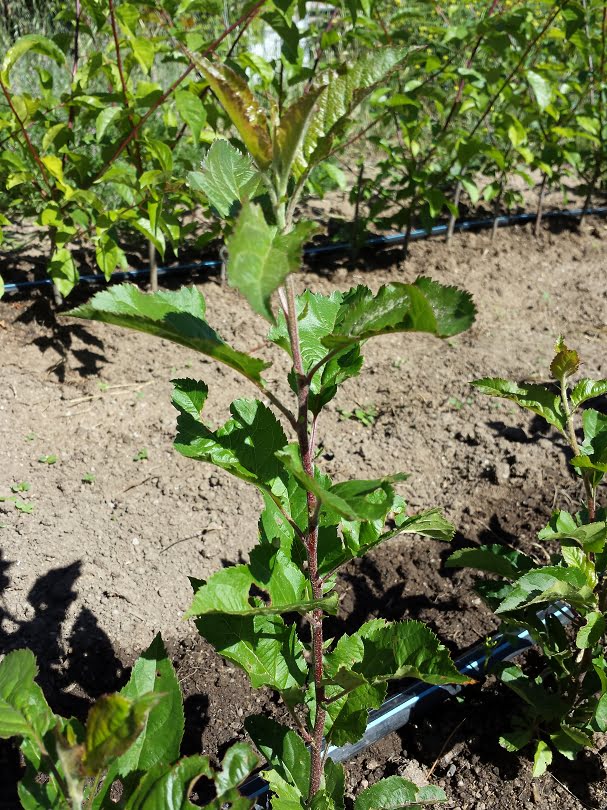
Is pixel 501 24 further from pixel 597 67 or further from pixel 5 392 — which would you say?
pixel 5 392

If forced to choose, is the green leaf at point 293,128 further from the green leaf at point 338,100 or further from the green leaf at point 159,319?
the green leaf at point 159,319

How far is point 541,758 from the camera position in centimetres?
171

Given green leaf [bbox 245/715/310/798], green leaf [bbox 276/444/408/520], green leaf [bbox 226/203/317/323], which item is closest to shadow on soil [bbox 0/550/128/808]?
green leaf [bbox 245/715/310/798]

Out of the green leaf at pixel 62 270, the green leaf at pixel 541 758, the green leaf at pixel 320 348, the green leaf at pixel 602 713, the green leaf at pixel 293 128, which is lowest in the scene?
the green leaf at pixel 541 758

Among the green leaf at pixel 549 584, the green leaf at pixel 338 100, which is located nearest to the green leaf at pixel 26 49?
the green leaf at pixel 338 100

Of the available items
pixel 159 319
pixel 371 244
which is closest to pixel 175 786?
pixel 159 319

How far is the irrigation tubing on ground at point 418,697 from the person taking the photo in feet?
5.90

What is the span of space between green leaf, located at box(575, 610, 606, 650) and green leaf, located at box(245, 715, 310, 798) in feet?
2.07

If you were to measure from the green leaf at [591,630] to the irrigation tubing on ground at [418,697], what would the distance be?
220 millimetres

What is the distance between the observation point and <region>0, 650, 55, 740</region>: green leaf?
1.04m

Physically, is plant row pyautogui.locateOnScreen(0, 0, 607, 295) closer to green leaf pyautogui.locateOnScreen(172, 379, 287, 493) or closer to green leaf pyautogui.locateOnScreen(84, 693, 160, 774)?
green leaf pyautogui.locateOnScreen(172, 379, 287, 493)

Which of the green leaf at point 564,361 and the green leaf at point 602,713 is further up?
the green leaf at point 564,361

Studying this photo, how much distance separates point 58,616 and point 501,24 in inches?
132

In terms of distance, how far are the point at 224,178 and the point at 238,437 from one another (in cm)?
42
